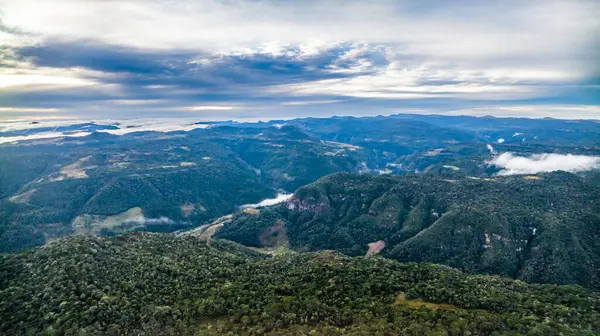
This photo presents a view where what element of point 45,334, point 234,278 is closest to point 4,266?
point 45,334

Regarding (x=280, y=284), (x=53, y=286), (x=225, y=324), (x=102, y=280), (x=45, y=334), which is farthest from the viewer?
(x=280, y=284)

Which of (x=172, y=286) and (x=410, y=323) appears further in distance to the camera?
(x=172, y=286)

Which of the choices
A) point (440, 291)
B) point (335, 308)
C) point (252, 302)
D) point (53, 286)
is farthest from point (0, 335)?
point (440, 291)

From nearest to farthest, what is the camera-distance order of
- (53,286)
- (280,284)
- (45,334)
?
(45,334)
(53,286)
(280,284)

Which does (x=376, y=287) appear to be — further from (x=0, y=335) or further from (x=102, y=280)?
(x=0, y=335)

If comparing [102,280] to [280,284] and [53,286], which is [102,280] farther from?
[280,284]

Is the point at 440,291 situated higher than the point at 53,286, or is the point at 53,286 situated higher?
the point at 53,286
